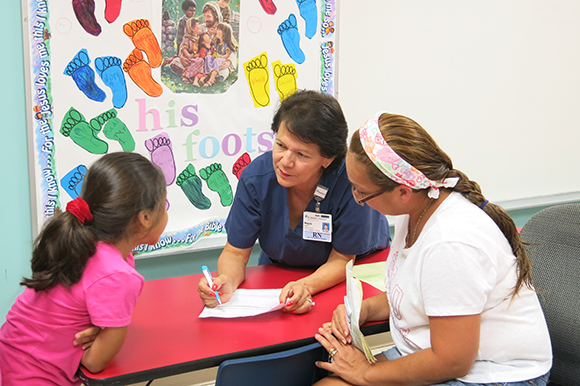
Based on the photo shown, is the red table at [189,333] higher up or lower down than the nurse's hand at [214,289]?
lower down

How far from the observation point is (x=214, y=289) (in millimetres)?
1466

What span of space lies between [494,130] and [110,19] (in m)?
2.55

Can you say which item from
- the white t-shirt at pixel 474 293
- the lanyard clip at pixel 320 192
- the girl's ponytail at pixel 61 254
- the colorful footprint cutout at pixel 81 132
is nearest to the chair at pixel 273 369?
the white t-shirt at pixel 474 293

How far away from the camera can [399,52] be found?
2.80 meters

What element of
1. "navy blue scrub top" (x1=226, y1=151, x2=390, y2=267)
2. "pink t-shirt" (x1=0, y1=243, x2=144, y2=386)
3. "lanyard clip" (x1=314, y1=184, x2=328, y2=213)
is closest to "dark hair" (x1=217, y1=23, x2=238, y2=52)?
"navy blue scrub top" (x1=226, y1=151, x2=390, y2=267)

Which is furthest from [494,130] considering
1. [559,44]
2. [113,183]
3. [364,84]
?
[113,183]

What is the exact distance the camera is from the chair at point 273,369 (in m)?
1.12

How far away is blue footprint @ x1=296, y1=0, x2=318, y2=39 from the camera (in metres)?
2.49

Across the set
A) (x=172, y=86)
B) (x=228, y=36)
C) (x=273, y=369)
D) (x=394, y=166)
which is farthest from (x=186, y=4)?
(x=273, y=369)

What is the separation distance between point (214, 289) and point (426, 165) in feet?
2.48

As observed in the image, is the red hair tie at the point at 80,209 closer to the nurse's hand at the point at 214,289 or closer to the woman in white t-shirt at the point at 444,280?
the nurse's hand at the point at 214,289

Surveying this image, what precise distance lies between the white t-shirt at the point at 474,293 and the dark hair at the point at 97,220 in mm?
723

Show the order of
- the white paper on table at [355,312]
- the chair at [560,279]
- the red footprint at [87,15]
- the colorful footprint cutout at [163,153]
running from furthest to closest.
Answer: the colorful footprint cutout at [163,153], the red footprint at [87,15], the chair at [560,279], the white paper on table at [355,312]

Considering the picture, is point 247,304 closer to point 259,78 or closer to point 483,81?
point 259,78
